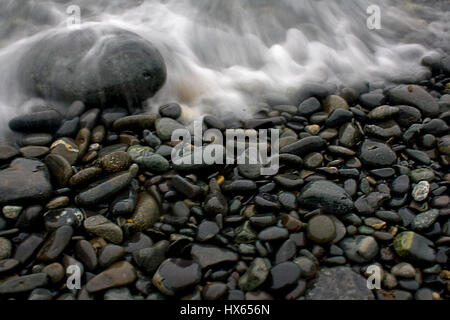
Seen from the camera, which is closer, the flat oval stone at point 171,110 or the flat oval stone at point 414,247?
the flat oval stone at point 414,247

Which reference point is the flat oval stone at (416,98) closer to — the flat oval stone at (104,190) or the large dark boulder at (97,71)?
the large dark boulder at (97,71)

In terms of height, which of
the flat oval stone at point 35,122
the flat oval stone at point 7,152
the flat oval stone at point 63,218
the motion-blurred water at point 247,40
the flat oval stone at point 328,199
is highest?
the motion-blurred water at point 247,40

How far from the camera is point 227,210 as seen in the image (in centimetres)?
296

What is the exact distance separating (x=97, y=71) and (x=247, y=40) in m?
2.17

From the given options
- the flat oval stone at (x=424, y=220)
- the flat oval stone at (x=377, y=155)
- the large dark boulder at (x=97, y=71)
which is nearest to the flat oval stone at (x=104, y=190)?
the large dark boulder at (x=97, y=71)

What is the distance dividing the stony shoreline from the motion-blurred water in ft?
2.18

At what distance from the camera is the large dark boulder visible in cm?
383

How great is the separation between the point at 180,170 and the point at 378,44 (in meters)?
3.75

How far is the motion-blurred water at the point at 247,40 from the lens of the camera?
426cm

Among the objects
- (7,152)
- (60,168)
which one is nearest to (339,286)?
(60,168)

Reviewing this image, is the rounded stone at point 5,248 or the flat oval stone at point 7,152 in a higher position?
the flat oval stone at point 7,152

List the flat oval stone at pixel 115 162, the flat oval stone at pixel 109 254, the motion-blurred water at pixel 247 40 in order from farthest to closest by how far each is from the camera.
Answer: the motion-blurred water at pixel 247 40 → the flat oval stone at pixel 115 162 → the flat oval stone at pixel 109 254

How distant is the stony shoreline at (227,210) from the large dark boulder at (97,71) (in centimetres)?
23

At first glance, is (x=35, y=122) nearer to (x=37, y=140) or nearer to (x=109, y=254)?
(x=37, y=140)
